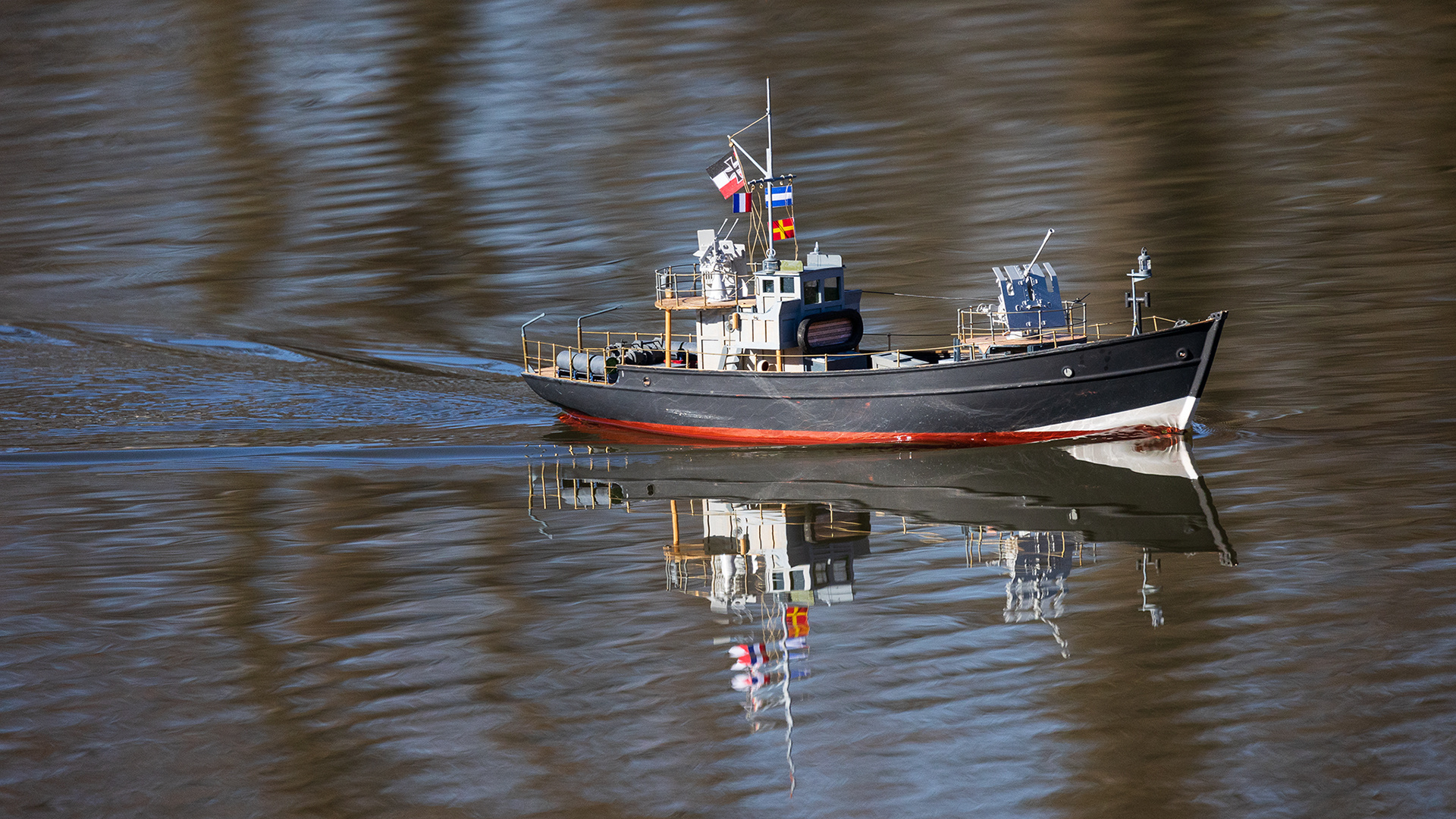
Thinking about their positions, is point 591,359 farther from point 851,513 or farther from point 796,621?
point 796,621

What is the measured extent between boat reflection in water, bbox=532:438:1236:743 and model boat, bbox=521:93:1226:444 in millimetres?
697

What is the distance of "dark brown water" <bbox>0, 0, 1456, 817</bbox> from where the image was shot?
16797 mm

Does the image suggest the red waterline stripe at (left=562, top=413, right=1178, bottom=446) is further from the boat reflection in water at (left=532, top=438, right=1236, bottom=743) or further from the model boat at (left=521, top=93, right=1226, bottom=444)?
the boat reflection in water at (left=532, top=438, right=1236, bottom=743)

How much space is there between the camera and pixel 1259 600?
20.7 metres

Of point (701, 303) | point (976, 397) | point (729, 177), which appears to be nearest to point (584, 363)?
point (701, 303)

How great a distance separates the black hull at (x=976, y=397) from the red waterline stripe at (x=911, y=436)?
0.08ft

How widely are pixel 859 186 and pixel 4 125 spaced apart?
4731cm

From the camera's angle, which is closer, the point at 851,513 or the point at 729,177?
the point at 851,513

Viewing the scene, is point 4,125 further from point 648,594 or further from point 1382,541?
point 1382,541

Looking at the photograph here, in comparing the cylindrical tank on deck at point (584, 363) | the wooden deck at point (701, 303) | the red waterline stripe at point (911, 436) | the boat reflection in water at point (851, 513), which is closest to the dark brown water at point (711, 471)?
the boat reflection in water at point (851, 513)

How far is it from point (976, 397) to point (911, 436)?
1721 mm

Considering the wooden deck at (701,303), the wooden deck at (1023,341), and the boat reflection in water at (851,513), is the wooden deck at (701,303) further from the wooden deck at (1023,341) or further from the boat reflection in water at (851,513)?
the wooden deck at (1023,341)

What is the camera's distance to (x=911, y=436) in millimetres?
32344

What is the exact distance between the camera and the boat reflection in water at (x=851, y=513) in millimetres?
21484
